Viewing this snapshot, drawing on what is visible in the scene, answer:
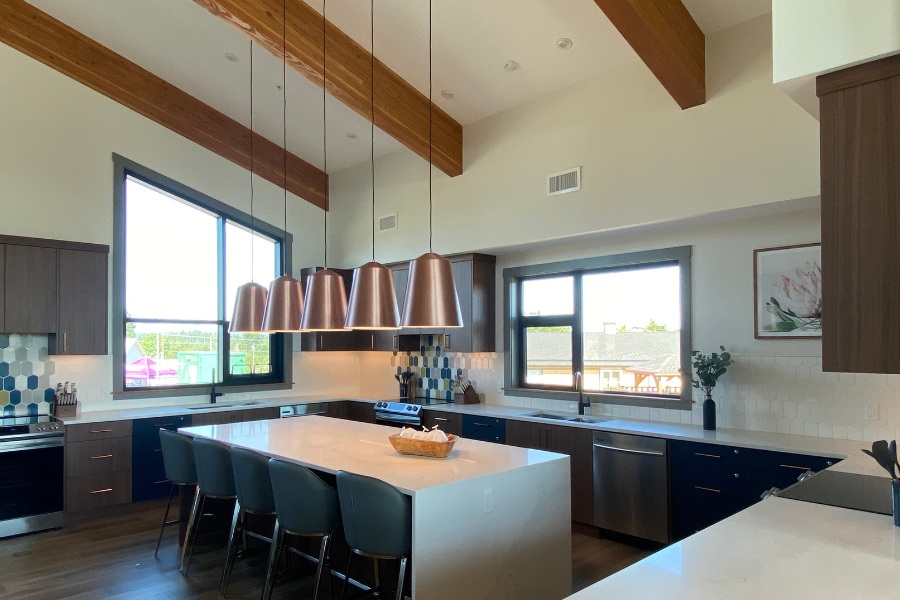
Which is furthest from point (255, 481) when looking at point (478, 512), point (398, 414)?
point (398, 414)

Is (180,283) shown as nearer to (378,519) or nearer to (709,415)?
(378,519)

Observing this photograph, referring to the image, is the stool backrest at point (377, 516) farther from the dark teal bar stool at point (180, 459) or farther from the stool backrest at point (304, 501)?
the dark teal bar stool at point (180, 459)

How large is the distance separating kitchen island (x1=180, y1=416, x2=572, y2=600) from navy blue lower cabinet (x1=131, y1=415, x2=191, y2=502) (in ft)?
7.23

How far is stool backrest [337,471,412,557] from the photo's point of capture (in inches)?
105

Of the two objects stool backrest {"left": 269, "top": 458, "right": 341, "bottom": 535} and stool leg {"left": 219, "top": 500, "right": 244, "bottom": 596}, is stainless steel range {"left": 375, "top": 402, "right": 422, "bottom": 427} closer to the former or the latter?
stool leg {"left": 219, "top": 500, "right": 244, "bottom": 596}

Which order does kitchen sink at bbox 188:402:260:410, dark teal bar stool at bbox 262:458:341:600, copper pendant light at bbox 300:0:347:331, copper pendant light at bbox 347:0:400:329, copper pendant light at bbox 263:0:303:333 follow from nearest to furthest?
dark teal bar stool at bbox 262:458:341:600 < copper pendant light at bbox 347:0:400:329 < copper pendant light at bbox 300:0:347:331 < copper pendant light at bbox 263:0:303:333 < kitchen sink at bbox 188:402:260:410

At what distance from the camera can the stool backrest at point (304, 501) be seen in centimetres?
304

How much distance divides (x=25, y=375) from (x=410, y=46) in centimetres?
431

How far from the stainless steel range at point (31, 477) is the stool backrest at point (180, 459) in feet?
4.94

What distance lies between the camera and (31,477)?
481 cm

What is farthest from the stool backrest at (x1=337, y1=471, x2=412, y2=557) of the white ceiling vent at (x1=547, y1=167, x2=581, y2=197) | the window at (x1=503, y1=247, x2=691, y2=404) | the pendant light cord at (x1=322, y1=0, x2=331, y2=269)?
the white ceiling vent at (x1=547, y1=167, x2=581, y2=197)

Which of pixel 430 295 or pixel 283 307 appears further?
pixel 283 307

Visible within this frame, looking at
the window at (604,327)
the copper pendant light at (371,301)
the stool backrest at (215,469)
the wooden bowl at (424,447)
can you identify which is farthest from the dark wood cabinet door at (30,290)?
the window at (604,327)

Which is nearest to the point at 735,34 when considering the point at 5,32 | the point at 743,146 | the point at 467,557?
the point at 743,146
